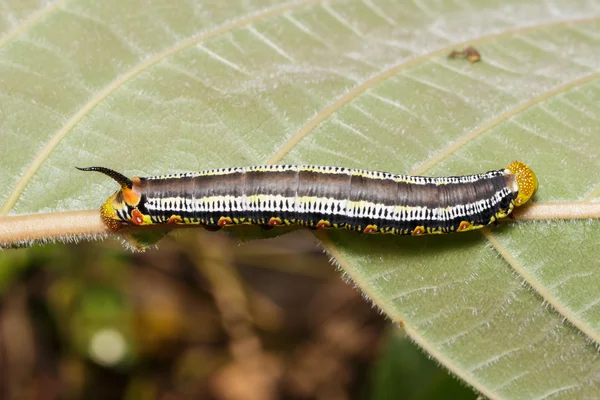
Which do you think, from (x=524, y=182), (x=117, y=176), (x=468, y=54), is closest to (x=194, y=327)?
(x=117, y=176)

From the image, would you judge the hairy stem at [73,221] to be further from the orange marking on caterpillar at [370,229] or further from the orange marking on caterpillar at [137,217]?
the orange marking on caterpillar at [370,229]

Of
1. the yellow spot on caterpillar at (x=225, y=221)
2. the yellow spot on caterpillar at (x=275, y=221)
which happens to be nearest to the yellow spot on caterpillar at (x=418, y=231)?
the yellow spot on caterpillar at (x=275, y=221)

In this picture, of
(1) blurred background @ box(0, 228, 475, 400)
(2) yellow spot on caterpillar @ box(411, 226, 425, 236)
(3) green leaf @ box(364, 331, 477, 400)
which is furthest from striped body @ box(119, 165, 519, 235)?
(1) blurred background @ box(0, 228, 475, 400)

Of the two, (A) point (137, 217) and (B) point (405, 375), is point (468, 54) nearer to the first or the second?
(A) point (137, 217)

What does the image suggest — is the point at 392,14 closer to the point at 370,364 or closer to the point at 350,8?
the point at 350,8

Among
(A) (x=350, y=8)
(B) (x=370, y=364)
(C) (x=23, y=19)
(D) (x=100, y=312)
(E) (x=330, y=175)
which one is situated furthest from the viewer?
(B) (x=370, y=364)

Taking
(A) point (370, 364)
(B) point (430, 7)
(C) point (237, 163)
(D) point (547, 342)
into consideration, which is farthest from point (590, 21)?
(A) point (370, 364)
